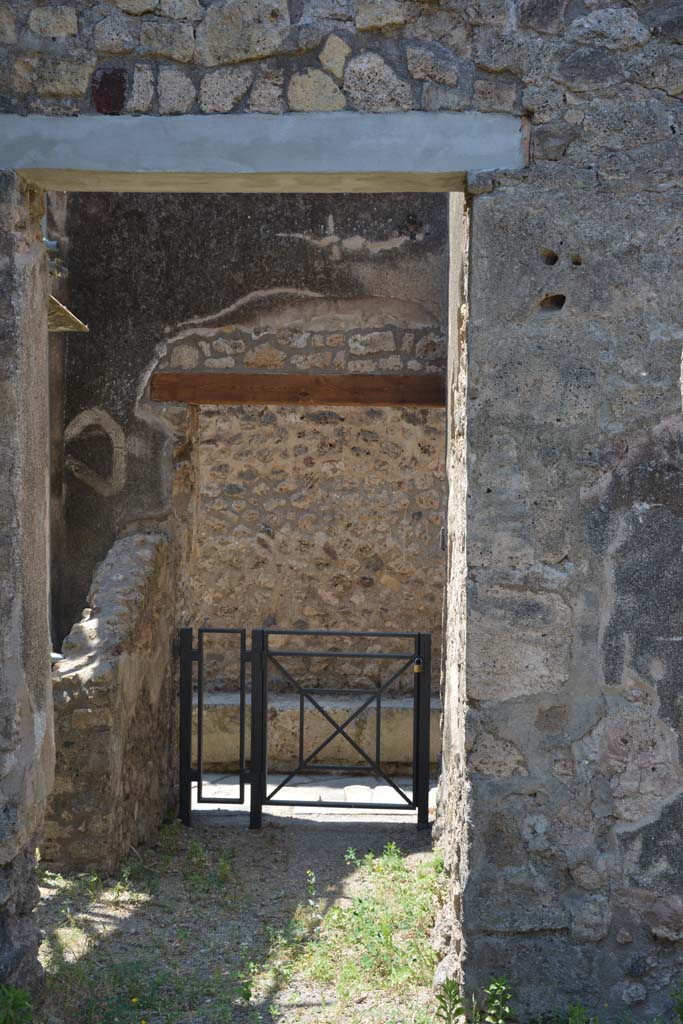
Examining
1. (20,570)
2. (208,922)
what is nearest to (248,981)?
(208,922)

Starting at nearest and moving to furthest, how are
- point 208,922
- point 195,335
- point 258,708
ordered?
1. point 208,922
2. point 258,708
3. point 195,335

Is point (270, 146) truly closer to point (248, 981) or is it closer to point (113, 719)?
Answer: point (248, 981)

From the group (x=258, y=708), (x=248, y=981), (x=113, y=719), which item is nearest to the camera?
(x=248, y=981)

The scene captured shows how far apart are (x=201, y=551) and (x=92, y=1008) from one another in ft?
18.2

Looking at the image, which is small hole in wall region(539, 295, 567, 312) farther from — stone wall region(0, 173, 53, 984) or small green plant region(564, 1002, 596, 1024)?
small green plant region(564, 1002, 596, 1024)

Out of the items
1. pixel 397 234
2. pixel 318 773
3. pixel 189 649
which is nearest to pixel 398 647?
pixel 318 773

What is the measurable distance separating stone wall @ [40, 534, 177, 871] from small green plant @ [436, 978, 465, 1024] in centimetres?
231

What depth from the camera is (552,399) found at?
3.11 metres

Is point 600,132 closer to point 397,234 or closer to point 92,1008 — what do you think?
point 92,1008

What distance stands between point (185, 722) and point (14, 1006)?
307 cm

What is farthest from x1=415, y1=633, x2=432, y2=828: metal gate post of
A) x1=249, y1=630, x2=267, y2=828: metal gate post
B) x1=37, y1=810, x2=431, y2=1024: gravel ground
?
x1=249, y1=630, x2=267, y2=828: metal gate post

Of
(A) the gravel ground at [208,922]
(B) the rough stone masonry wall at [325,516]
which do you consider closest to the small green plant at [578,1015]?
(A) the gravel ground at [208,922]

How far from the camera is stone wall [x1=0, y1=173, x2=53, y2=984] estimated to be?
10.3 feet

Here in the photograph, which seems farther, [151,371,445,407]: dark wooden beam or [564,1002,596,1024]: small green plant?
[151,371,445,407]: dark wooden beam
